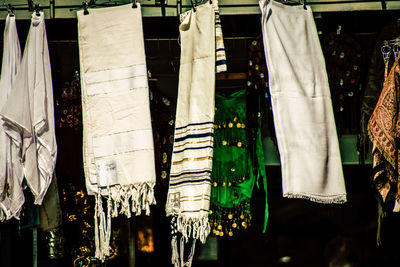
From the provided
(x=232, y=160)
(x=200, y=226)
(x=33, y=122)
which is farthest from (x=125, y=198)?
(x=232, y=160)

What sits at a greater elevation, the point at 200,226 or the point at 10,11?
Answer: the point at 10,11

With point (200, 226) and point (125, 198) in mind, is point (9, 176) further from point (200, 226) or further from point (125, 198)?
point (200, 226)

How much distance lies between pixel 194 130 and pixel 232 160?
69cm

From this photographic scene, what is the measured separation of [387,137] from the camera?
278 cm

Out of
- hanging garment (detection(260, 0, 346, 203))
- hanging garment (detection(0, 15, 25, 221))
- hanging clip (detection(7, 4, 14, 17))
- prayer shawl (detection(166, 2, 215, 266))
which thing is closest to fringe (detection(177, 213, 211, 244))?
prayer shawl (detection(166, 2, 215, 266))

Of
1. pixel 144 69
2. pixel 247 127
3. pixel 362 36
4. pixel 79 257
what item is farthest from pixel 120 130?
pixel 362 36

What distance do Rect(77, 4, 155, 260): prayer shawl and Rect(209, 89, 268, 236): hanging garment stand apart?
0.69m

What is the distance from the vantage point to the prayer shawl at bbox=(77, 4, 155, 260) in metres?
2.71

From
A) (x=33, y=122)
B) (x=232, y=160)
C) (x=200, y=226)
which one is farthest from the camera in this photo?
(x=232, y=160)

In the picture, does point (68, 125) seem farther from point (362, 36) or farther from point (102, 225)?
point (362, 36)

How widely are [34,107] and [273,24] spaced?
4.46 ft

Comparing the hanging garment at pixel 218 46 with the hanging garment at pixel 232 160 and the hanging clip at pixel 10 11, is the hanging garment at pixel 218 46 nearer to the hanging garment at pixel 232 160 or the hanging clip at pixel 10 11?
the hanging garment at pixel 232 160

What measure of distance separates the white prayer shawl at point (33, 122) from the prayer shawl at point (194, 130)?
683 millimetres

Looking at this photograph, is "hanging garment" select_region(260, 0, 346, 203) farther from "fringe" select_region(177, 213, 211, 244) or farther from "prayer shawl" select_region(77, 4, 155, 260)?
"prayer shawl" select_region(77, 4, 155, 260)
